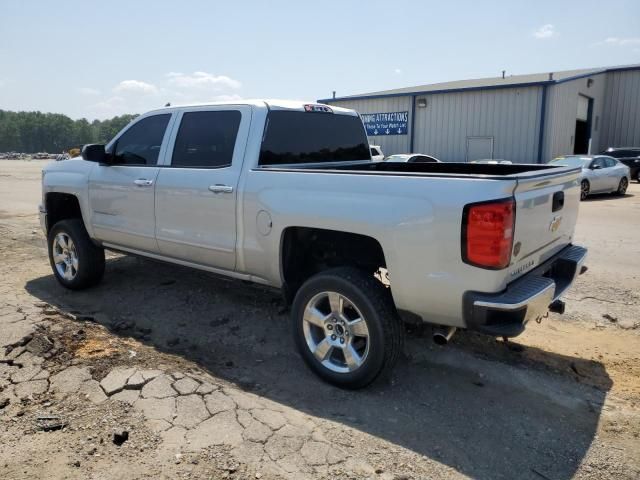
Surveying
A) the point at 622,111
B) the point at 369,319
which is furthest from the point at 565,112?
the point at 369,319

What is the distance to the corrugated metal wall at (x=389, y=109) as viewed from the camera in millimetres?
26384

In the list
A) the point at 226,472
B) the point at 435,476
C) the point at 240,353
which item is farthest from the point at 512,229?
the point at 240,353

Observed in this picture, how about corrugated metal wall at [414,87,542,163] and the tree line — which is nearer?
corrugated metal wall at [414,87,542,163]

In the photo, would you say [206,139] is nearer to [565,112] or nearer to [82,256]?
[82,256]

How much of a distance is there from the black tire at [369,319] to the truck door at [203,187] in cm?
106

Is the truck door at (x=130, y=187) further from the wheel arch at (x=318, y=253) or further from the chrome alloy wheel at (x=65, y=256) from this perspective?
the wheel arch at (x=318, y=253)

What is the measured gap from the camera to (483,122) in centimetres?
2395

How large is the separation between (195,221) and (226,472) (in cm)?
237

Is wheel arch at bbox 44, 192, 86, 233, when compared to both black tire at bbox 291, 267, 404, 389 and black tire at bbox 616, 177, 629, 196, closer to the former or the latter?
black tire at bbox 291, 267, 404, 389

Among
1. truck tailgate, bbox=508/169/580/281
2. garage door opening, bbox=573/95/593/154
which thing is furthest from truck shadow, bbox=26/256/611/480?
garage door opening, bbox=573/95/593/154

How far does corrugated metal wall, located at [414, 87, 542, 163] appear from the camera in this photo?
22781mm

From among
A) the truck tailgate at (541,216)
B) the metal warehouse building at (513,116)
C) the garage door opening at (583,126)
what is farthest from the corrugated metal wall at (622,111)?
the truck tailgate at (541,216)

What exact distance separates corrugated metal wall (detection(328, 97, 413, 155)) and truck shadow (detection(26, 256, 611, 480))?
2227cm

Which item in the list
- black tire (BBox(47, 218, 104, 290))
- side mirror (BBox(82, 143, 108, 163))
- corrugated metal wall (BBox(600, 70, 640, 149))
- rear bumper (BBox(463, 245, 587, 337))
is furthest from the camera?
corrugated metal wall (BBox(600, 70, 640, 149))
